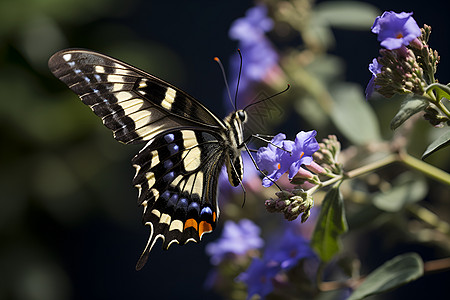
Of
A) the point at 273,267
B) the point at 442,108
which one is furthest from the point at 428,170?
the point at 273,267

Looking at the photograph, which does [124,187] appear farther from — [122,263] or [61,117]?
[122,263]

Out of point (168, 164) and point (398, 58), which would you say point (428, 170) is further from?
point (168, 164)

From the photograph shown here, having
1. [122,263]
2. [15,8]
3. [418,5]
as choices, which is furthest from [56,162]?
[418,5]

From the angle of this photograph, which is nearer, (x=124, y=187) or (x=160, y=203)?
(x=160, y=203)

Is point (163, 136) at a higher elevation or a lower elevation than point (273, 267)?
higher

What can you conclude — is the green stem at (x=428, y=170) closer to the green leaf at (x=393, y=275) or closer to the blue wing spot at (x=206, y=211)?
the green leaf at (x=393, y=275)

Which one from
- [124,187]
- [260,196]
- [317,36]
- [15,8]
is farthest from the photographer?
[124,187]

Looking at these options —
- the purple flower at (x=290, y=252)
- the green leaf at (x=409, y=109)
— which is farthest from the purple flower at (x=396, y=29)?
the purple flower at (x=290, y=252)

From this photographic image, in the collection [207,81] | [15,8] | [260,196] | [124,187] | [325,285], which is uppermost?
[207,81]
